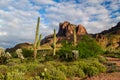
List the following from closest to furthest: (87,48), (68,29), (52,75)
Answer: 1. (52,75)
2. (87,48)
3. (68,29)

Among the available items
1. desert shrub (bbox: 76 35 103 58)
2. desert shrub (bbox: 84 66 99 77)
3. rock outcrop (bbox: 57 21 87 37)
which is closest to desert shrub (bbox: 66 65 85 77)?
desert shrub (bbox: 84 66 99 77)

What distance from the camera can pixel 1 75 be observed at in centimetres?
1376

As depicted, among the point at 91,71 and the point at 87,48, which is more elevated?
the point at 87,48

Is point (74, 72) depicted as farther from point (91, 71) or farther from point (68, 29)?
point (68, 29)

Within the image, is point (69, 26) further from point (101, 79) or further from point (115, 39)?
point (101, 79)

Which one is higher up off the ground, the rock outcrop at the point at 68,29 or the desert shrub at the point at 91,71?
the rock outcrop at the point at 68,29

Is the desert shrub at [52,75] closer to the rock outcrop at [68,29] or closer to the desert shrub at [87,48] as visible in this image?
the desert shrub at [87,48]

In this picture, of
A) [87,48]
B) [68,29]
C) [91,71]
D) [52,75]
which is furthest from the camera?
[68,29]

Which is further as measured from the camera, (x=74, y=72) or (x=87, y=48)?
(x=87, y=48)

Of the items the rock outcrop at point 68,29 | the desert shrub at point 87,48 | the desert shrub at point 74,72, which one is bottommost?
the desert shrub at point 74,72

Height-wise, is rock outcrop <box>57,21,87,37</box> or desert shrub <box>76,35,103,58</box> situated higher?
rock outcrop <box>57,21,87,37</box>

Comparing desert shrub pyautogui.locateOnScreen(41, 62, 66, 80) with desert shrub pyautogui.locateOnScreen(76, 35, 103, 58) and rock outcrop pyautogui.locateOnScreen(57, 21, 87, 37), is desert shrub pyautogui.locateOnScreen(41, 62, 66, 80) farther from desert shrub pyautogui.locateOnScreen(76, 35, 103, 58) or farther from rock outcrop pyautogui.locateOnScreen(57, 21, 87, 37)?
rock outcrop pyautogui.locateOnScreen(57, 21, 87, 37)

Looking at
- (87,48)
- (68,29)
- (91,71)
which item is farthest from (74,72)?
(68,29)

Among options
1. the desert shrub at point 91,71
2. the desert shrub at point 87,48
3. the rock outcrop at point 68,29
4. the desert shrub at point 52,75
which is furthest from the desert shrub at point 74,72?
the rock outcrop at point 68,29
